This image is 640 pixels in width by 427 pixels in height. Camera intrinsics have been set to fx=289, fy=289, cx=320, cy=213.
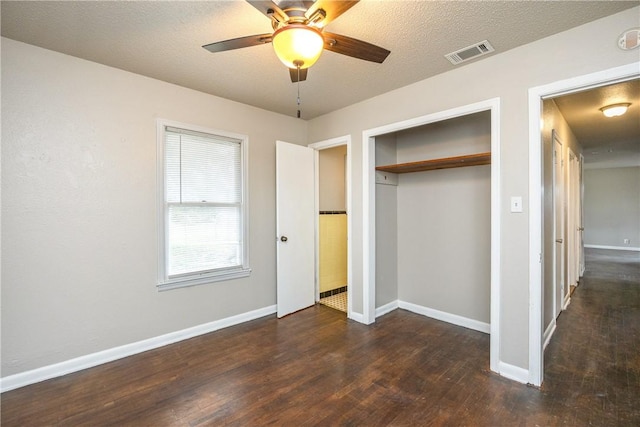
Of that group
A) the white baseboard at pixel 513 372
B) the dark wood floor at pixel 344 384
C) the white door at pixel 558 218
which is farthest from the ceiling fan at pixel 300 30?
the white door at pixel 558 218

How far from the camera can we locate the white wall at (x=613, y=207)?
8422 millimetres

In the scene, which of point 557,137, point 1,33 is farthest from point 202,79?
point 557,137

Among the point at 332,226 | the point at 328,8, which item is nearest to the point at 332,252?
the point at 332,226

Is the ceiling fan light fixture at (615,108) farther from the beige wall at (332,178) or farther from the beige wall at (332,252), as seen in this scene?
the beige wall at (332,252)

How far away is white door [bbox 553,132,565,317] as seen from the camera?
3238mm

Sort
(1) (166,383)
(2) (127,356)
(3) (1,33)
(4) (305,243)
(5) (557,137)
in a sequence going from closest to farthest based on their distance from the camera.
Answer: (3) (1,33) → (1) (166,383) → (2) (127,356) → (5) (557,137) → (4) (305,243)

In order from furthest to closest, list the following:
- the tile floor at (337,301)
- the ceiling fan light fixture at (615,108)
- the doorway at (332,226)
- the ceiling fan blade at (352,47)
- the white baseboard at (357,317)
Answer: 1. the doorway at (332,226)
2. the tile floor at (337,301)
3. the white baseboard at (357,317)
4. the ceiling fan light fixture at (615,108)
5. the ceiling fan blade at (352,47)

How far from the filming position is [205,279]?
3.18 metres

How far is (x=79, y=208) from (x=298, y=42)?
232 cm

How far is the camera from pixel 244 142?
3.49 meters

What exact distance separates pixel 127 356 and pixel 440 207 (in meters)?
3.65

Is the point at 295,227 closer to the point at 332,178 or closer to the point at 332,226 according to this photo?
the point at 332,226

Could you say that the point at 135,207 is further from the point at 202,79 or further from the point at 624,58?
the point at 624,58

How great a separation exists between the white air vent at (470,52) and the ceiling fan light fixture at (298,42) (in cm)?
141
